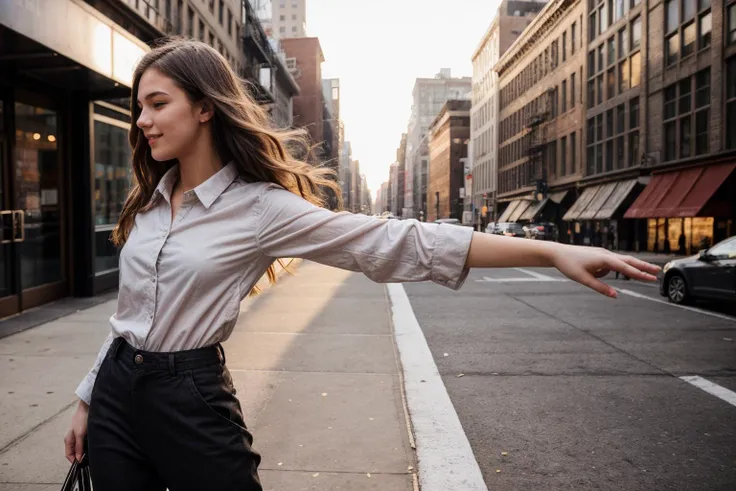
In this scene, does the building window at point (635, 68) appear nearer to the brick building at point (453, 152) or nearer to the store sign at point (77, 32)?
the store sign at point (77, 32)

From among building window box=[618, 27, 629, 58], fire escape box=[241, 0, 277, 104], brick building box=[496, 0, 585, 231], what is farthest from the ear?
brick building box=[496, 0, 585, 231]

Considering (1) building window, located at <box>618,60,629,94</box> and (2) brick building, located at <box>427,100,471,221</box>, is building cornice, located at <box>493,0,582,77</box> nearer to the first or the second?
(1) building window, located at <box>618,60,629,94</box>

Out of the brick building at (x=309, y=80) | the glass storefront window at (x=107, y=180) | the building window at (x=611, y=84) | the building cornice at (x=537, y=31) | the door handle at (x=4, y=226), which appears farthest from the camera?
the brick building at (x=309, y=80)

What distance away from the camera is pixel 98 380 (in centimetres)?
191

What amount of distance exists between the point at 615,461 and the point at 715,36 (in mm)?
28532

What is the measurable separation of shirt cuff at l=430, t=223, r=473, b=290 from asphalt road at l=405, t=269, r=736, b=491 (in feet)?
8.70

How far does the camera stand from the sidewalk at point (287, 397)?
401 centimetres

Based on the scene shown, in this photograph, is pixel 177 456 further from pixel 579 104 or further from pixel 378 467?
pixel 579 104

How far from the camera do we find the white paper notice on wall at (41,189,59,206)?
36.2 feet

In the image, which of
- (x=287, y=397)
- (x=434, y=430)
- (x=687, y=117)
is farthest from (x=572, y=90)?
(x=434, y=430)

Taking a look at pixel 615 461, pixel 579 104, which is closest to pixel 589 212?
pixel 579 104

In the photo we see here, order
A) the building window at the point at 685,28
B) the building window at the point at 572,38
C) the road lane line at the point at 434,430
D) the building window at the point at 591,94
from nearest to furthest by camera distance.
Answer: the road lane line at the point at 434,430, the building window at the point at 685,28, the building window at the point at 591,94, the building window at the point at 572,38

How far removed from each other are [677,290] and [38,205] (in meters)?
12.3

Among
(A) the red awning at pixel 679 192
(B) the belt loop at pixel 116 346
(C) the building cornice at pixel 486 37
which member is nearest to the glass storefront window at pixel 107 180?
(B) the belt loop at pixel 116 346
